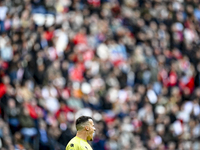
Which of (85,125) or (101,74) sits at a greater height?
(101,74)

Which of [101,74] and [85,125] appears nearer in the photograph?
[85,125]

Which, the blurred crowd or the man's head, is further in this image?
the blurred crowd

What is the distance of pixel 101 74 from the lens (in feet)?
36.0

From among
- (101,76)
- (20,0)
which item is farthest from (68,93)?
(20,0)

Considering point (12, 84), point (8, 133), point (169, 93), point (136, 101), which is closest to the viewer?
point (8, 133)

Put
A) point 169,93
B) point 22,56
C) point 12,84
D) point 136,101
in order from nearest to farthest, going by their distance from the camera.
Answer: point 12,84 < point 22,56 < point 136,101 < point 169,93

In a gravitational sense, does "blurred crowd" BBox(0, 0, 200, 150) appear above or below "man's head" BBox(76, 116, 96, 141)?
above

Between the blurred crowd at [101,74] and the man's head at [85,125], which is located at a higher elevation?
the blurred crowd at [101,74]

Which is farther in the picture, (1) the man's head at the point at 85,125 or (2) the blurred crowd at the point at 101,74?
(2) the blurred crowd at the point at 101,74

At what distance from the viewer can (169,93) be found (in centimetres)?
1159

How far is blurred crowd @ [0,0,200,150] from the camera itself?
9.15m

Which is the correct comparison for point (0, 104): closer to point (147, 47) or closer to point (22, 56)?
point (22, 56)

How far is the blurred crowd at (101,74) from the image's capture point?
30.0ft

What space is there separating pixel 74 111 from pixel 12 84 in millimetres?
1398
